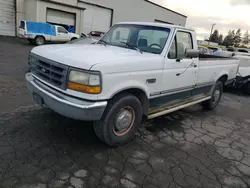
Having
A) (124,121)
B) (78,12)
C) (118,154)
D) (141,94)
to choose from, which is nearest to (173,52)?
(141,94)

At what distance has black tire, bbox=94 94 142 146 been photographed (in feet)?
10.4

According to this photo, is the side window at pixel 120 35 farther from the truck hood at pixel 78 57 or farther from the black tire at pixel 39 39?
the black tire at pixel 39 39

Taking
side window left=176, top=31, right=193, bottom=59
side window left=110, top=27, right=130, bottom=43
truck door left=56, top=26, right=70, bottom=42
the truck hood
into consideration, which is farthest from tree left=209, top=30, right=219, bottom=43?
the truck hood

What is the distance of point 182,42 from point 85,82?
2438 mm

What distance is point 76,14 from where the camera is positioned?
24812 mm

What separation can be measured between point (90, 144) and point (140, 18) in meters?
33.7

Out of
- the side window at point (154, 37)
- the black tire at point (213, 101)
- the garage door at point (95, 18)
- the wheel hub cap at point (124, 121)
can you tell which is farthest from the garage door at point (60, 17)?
the wheel hub cap at point (124, 121)

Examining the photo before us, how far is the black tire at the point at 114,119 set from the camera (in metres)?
3.17

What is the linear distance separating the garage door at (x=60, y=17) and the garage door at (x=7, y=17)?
348 centimetres

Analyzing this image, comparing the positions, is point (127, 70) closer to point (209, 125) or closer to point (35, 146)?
point (35, 146)

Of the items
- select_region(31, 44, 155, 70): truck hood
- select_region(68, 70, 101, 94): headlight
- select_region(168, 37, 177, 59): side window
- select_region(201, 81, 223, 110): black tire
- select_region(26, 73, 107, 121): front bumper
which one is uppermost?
select_region(168, 37, 177, 59): side window

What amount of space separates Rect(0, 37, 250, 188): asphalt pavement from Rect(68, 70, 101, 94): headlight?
105 centimetres

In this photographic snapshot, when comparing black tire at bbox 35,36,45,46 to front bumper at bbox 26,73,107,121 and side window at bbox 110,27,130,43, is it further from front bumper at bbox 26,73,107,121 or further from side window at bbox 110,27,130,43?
front bumper at bbox 26,73,107,121

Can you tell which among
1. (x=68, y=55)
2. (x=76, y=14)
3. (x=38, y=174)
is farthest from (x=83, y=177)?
(x=76, y=14)
